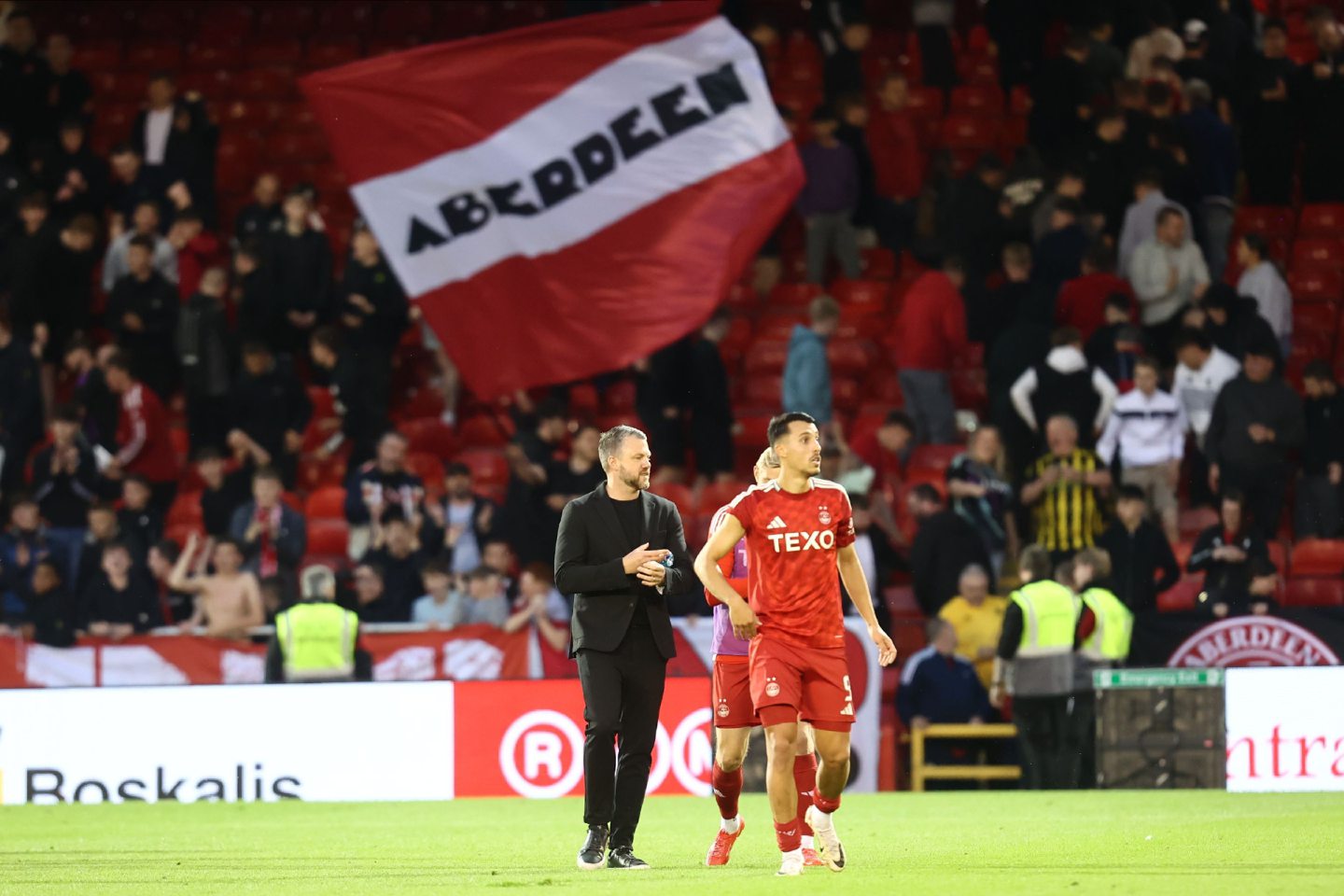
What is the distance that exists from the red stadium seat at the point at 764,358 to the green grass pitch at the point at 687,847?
667 cm

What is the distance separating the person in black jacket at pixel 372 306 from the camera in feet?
65.6

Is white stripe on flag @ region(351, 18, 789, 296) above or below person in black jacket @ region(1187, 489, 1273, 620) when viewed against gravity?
above

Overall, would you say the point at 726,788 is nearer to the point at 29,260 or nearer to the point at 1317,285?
the point at 29,260

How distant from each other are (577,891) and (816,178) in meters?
13.0

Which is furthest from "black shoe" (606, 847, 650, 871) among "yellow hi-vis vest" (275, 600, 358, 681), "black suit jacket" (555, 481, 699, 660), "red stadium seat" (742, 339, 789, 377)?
"red stadium seat" (742, 339, 789, 377)

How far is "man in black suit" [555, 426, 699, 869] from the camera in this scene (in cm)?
998

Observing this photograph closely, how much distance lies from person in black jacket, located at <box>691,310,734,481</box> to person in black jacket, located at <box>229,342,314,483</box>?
139 inches

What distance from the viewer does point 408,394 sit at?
22141mm

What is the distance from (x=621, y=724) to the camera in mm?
10055

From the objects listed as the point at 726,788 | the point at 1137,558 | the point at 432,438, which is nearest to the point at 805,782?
the point at 726,788

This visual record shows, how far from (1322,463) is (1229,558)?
5.15 feet

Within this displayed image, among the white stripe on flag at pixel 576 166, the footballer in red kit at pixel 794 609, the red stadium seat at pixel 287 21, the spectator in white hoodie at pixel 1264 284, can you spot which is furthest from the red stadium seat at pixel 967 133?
the footballer in red kit at pixel 794 609

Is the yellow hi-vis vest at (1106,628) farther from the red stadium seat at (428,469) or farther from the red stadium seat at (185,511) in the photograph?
the red stadium seat at (185,511)

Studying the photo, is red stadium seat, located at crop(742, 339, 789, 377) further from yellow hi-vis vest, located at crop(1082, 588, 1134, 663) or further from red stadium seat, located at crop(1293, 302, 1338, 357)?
yellow hi-vis vest, located at crop(1082, 588, 1134, 663)
